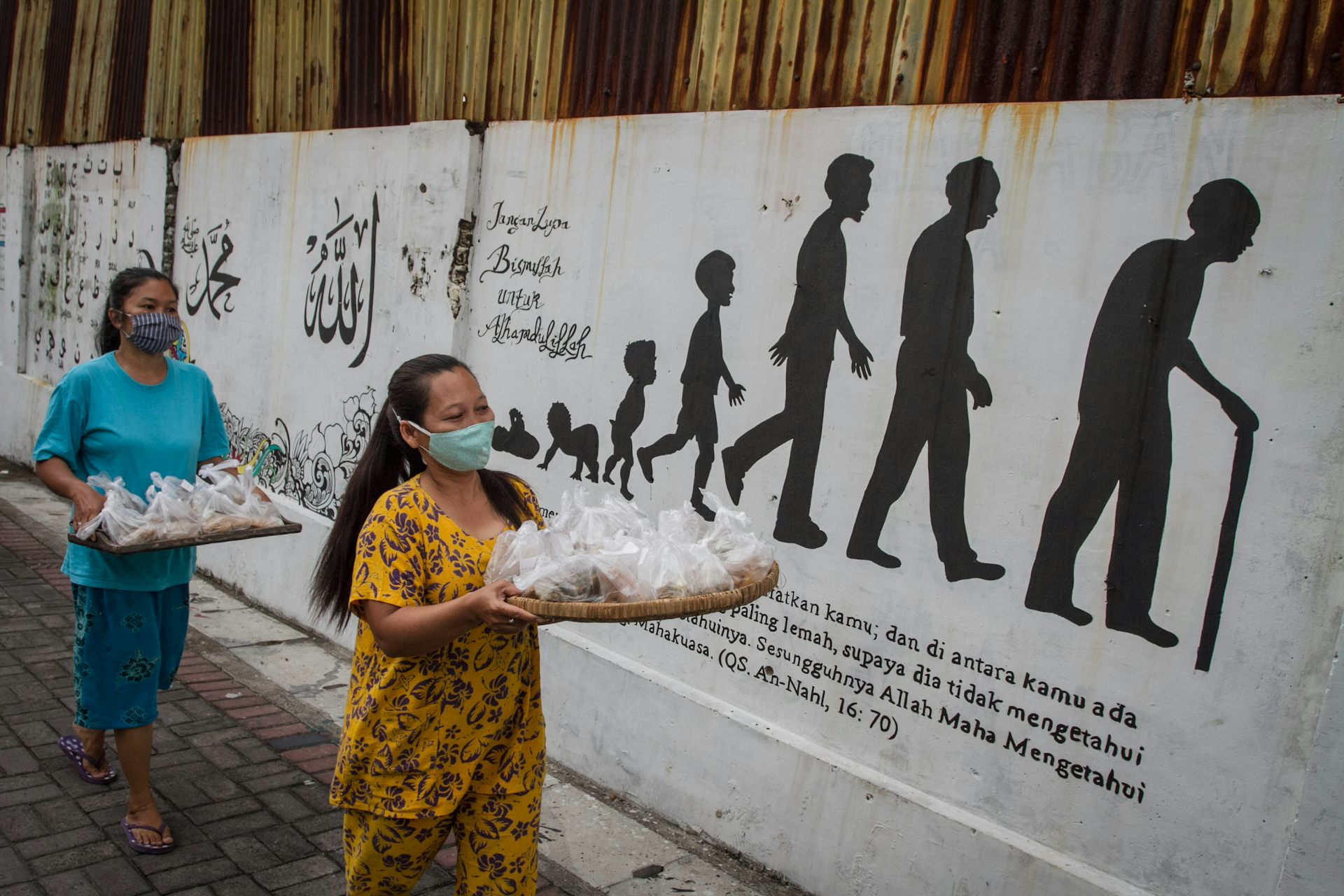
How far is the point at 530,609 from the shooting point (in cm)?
220

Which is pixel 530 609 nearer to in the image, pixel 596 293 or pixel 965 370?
pixel 965 370

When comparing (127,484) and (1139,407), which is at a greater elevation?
(1139,407)

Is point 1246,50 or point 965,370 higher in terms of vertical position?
point 1246,50

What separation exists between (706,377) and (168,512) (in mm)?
2084

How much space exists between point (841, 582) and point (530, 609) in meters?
1.92

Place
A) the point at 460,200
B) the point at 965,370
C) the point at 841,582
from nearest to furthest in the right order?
the point at 965,370 → the point at 841,582 → the point at 460,200

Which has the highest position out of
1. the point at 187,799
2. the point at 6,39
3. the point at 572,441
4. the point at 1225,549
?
the point at 6,39

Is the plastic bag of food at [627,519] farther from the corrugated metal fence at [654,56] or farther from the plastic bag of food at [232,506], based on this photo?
the corrugated metal fence at [654,56]

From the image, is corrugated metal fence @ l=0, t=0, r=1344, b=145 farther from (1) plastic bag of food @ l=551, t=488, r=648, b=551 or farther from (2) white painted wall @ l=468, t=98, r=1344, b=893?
(1) plastic bag of food @ l=551, t=488, r=648, b=551

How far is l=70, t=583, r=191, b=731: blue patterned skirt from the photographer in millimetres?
3627

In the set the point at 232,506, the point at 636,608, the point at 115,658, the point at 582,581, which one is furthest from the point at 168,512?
the point at 636,608

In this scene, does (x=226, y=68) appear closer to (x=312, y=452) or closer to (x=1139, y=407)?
(x=312, y=452)

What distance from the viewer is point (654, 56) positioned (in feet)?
15.2

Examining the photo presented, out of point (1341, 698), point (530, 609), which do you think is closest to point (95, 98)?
point (530, 609)
